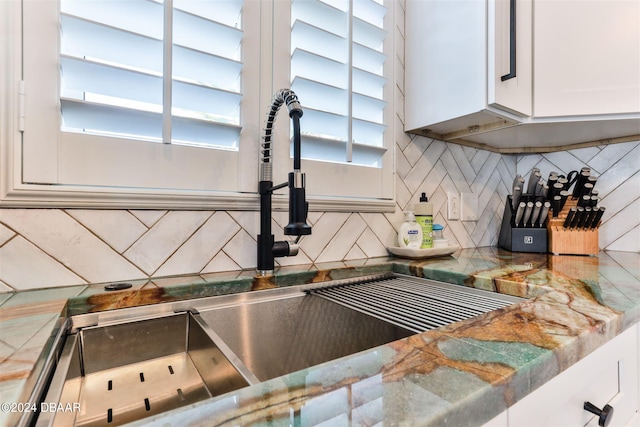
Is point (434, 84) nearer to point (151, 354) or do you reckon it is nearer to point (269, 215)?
point (269, 215)

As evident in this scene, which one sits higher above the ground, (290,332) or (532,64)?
(532,64)

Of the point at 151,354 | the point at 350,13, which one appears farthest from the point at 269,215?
the point at 350,13

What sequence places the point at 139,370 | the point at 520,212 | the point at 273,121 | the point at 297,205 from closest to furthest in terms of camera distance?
the point at 139,370
the point at 297,205
the point at 273,121
the point at 520,212

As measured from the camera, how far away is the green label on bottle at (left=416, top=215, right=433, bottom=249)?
123cm

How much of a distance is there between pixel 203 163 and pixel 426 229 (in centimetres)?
84

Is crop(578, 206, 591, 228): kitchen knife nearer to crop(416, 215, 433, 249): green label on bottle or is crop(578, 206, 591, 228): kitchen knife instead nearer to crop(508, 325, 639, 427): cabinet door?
crop(416, 215, 433, 249): green label on bottle

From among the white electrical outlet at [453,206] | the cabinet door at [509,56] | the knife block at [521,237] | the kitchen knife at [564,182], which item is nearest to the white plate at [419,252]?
the white electrical outlet at [453,206]

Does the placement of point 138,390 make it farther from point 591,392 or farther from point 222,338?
point 591,392

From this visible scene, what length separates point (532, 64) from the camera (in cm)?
117

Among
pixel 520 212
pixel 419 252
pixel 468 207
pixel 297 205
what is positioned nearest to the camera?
pixel 297 205

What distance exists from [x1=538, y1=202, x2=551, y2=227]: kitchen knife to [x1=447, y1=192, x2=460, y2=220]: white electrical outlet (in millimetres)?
329

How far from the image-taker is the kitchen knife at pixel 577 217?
1.30m

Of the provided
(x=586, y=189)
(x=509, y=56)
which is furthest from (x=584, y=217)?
(x=509, y=56)

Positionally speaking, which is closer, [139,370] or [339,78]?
[139,370]
